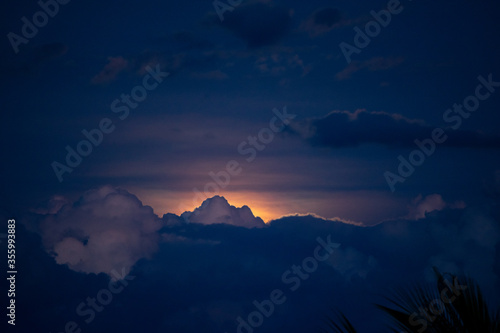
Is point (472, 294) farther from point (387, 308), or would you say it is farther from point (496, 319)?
point (387, 308)

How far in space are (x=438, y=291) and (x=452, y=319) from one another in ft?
Result: 1.61

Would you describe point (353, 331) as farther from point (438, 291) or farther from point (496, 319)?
point (496, 319)

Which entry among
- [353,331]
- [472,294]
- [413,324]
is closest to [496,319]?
[472,294]

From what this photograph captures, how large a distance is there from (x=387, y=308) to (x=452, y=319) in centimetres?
123

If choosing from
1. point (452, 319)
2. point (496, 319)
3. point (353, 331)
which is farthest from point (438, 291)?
point (353, 331)

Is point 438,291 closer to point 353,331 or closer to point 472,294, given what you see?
point 472,294

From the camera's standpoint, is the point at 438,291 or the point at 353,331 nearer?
the point at 353,331

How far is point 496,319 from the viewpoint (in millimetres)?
6938

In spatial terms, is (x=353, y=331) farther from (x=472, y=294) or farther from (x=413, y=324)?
(x=472, y=294)

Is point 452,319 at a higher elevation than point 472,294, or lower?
lower

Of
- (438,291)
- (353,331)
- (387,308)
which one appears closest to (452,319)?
(438,291)

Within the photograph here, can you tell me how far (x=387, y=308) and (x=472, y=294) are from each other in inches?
55.5

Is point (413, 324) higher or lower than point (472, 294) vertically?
lower

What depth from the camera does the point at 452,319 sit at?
7109mm
